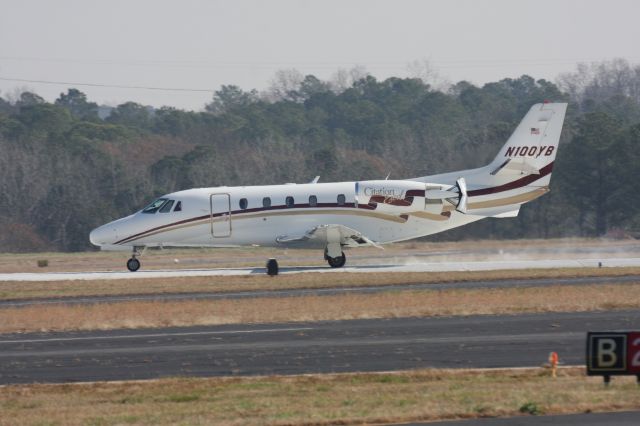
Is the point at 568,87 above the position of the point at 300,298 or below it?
above

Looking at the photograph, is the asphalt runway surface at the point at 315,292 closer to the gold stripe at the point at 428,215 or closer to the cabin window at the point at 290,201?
the gold stripe at the point at 428,215

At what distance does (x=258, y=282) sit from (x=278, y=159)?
4462 cm

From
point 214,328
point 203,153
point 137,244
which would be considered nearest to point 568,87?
point 203,153

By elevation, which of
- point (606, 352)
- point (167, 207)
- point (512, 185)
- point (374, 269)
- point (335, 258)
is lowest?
point (606, 352)

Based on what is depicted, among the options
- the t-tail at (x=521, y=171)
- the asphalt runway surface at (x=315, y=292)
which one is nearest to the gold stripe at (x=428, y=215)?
the t-tail at (x=521, y=171)

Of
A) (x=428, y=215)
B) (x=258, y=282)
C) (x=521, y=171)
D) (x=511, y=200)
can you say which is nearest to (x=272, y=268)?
(x=258, y=282)

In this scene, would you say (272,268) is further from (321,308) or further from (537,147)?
(537,147)

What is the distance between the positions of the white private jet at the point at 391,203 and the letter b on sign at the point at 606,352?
24887 millimetres

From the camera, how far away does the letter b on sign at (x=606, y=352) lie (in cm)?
1526

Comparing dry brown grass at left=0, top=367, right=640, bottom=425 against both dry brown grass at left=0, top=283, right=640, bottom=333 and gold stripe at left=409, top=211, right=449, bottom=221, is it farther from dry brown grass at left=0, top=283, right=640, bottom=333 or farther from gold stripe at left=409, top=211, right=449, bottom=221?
gold stripe at left=409, top=211, right=449, bottom=221

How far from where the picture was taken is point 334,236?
40.6 metres

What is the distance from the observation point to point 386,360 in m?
20.5

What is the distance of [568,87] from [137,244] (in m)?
119

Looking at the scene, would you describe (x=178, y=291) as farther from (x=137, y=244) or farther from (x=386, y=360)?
(x=386, y=360)
